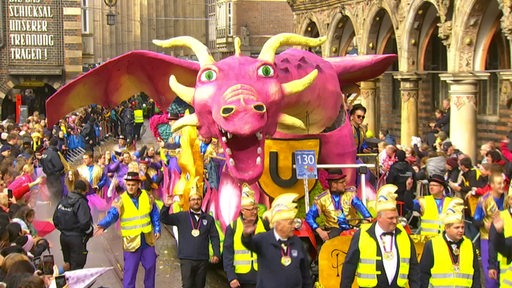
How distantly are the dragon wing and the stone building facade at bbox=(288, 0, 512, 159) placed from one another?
6.74 m

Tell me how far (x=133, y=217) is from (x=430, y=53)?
15.4 metres

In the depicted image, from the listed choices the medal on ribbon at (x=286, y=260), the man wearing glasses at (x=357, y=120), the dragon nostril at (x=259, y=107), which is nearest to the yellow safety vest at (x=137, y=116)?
the man wearing glasses at (x=357, y=120)

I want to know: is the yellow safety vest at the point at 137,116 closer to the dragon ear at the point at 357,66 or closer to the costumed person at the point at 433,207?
the dragon ear at the point at 357,66

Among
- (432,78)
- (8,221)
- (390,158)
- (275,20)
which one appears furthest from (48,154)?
(275,20)

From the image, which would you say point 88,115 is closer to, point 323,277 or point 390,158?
point 390,158

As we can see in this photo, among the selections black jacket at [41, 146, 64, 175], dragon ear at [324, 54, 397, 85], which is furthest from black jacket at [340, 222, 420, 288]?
black jacket at [41, 146, 64, 175]

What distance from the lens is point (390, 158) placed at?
15602mm

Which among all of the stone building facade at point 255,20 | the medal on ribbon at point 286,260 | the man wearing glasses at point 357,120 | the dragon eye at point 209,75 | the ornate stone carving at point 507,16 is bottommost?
the medal on ribbon at point 286,260

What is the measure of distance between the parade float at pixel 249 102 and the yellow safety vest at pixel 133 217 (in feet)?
2.06

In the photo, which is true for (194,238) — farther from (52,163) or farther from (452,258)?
(52,163)

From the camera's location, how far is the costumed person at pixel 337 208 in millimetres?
10648

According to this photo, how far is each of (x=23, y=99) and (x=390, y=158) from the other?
23813mm

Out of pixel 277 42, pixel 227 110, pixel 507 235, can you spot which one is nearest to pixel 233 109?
pixel 227 110

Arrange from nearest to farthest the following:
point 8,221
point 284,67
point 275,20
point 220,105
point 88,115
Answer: point 8,221, point 220,105, point 284,67, point 88,115, point 275,20
